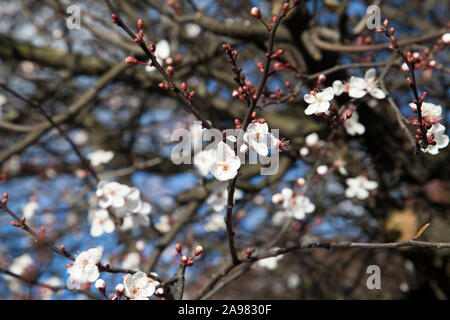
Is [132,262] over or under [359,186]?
under

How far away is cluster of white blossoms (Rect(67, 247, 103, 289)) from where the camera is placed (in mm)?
1535

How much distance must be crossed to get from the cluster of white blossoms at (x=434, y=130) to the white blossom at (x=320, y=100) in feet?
1.33

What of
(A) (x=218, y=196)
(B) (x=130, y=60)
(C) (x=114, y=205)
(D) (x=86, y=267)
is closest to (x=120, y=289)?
(D) (x=86, y=267)

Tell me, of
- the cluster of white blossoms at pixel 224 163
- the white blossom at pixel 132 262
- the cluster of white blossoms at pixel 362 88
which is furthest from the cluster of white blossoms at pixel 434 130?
the white blossom at pixel 132 262

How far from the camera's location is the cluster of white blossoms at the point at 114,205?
1.98m

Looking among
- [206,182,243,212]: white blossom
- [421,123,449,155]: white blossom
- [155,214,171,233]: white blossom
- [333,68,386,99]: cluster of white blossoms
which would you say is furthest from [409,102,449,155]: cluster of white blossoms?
[155,214,171,233]: white blossom

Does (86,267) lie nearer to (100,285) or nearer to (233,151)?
(100,285)

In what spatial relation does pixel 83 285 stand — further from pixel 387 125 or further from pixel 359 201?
pixel 387 125

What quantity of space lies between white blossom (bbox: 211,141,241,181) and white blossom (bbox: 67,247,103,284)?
0.71 m

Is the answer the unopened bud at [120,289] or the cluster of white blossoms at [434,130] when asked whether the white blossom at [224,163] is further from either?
the cluster of white blossoms at [434,130]

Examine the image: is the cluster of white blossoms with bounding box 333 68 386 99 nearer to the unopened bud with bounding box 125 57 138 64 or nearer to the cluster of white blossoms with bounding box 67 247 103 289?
the unopened bud with bounding box 125 57 138 64

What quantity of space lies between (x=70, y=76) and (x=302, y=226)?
9.27ft

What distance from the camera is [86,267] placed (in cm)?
157

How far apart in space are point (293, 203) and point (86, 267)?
1.37m
